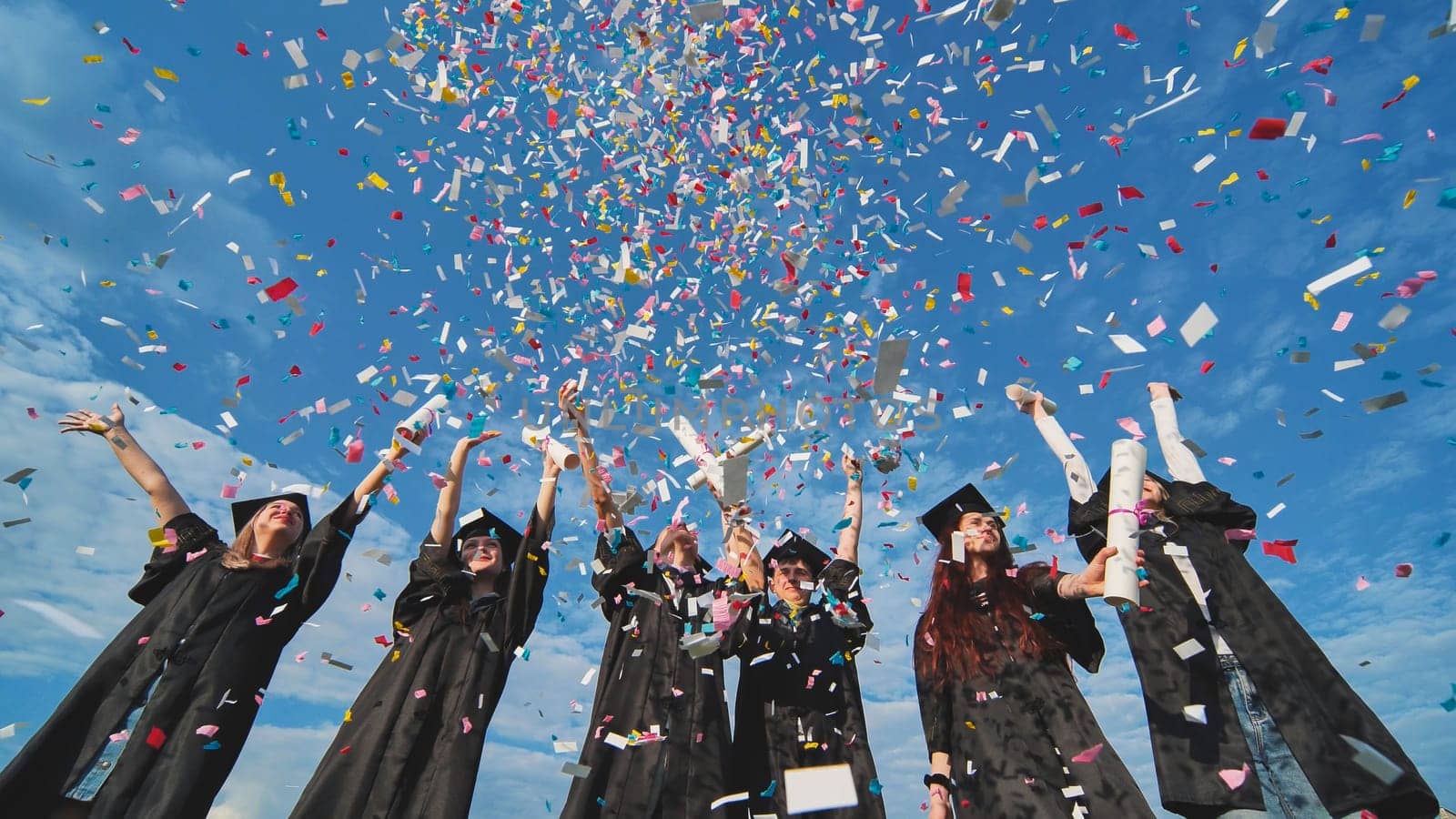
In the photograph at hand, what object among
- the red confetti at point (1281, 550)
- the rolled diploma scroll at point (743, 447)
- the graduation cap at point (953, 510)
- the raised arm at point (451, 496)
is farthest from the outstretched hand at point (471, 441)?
the red confetti at point (1281, 550)

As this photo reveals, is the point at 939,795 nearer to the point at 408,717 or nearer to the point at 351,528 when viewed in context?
the point at 408,717

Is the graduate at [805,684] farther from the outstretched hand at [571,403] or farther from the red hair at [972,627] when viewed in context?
the outstretched hand at [571,403]

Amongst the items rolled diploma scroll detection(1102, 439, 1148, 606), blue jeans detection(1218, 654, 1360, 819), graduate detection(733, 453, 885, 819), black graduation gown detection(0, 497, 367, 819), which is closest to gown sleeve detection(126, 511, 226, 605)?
black graduation gown detection(0, 497, 367, 819)

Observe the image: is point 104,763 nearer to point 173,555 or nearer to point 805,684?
point 173,555

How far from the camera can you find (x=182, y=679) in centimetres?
416

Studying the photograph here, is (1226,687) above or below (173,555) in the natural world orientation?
below

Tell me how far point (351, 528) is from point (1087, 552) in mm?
5127

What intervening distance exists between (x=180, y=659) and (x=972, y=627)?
4.97 m

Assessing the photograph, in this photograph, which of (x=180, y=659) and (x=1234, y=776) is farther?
(x=180, y=659)

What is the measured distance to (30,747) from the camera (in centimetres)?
380

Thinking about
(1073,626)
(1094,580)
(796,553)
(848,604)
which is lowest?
(1073,626)

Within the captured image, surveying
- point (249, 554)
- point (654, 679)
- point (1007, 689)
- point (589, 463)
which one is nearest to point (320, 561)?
point (249, 554)

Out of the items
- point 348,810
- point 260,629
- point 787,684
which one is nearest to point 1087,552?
point 787,684

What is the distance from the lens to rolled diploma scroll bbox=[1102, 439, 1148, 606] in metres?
3.27
